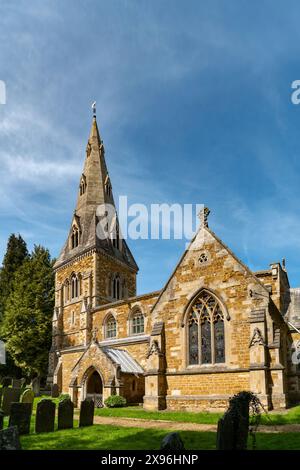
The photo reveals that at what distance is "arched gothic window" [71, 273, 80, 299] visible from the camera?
40.0 metres

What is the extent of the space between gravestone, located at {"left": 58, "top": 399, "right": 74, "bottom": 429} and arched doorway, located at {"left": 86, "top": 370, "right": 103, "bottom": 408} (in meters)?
9.04

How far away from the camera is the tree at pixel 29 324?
40.7 meters

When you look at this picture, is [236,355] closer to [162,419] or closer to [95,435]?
[162,419]

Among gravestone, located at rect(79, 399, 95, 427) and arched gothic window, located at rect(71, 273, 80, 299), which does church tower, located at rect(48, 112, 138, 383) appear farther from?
gravestone, located at rect(79, 399, 95, 427)

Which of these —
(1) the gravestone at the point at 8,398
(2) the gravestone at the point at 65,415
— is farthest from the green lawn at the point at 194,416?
(1) the gravestone at the point at 8,398

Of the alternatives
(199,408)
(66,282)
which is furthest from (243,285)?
(66,282)

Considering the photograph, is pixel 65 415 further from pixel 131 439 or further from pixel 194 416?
pixel 194 416

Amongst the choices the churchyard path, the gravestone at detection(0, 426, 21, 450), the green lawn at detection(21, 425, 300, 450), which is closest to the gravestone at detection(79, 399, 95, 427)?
the churchyard path

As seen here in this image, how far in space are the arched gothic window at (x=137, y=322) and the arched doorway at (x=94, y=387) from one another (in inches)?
280

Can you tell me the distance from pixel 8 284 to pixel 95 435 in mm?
42257

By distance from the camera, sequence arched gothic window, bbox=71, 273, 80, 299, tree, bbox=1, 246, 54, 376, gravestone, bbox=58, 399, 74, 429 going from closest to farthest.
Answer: gravestone, bbox=58, 399, 74, 429 < arched gothic window, bbox=71, 273, 80, 299 < tree, bbox=1, 246, 54, 376

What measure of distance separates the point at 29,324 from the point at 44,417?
97.6 feet

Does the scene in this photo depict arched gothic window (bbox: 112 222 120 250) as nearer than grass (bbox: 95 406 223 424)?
No

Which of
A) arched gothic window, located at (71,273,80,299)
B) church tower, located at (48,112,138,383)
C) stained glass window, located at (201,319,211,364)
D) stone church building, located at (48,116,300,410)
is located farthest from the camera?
arched gothic window, located at (71,273,80,299)
